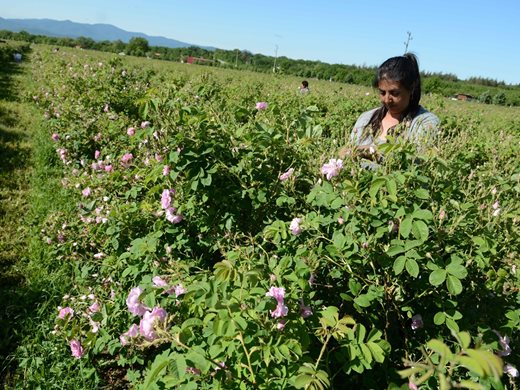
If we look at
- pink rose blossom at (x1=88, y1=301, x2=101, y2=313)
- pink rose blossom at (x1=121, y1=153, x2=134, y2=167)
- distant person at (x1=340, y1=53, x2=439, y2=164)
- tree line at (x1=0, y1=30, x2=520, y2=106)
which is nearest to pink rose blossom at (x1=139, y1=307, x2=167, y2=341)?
pink rose blossom at (x1=88, y1=301, x2=101, y2=313)

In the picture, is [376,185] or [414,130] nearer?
[376,185]

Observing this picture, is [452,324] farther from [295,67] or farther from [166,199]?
[295,67]

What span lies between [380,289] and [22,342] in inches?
82.2

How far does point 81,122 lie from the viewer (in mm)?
5125

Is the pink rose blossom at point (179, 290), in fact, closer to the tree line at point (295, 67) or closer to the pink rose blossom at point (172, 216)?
the pink rose blossom at point (172, 216)

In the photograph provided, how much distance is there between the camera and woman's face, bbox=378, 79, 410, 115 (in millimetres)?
2623

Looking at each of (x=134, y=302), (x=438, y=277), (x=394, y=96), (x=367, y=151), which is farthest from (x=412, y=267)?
(x=394, y=96)

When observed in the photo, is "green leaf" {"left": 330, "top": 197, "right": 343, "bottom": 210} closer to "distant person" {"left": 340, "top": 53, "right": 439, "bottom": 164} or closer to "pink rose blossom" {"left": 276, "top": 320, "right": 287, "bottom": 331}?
"pink rose blossom" {"left": 276, "top": 320, "right": 287, "bottom": 331}

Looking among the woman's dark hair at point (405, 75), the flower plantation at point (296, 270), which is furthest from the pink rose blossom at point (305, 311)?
the woman's dark hair at point (405, 75)

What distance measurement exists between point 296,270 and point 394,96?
1.67 meters

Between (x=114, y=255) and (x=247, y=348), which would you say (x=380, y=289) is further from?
(x=114, y=255)

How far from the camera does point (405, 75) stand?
2604 millimetres

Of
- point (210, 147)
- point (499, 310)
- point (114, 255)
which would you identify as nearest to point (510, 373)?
point (499, 310)

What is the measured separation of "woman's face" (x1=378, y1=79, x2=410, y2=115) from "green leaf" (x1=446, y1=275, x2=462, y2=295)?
1.65 metres
